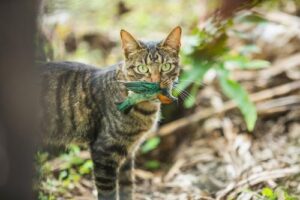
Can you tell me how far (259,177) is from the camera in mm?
3342

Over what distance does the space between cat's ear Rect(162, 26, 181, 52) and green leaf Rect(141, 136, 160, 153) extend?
1.42 m

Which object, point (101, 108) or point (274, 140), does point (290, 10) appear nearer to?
point (274, 140)

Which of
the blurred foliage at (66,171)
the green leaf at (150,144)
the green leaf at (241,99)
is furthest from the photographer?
the green leaf at (150,144)

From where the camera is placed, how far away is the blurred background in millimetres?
3297

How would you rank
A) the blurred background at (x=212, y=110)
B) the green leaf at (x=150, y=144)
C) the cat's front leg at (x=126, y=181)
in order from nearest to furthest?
1. the cat's front leg at (x=126, y=181)
2. the blurred background at (x=212, y=110)
3. the green leaf at (x=150, y=144)

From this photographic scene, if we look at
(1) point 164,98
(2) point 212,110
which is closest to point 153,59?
(1) point 164,98

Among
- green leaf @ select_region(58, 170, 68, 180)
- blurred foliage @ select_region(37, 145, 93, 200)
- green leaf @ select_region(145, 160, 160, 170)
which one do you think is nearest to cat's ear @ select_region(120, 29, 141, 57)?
blurred foliage @ select_region(37, 145, 93, 200)

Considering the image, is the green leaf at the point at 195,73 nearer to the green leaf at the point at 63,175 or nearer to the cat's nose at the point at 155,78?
the cat's nose at the point at 155,78

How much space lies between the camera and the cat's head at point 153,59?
262 cm

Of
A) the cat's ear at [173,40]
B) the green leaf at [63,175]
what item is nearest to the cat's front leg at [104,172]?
the green leaf at [63,175]

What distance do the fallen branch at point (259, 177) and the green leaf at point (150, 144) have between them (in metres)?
0.76

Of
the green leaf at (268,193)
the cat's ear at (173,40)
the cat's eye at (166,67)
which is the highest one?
the cat's ear at (173,40)

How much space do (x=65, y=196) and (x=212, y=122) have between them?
1590 millimetres

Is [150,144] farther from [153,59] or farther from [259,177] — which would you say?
[153,59]
